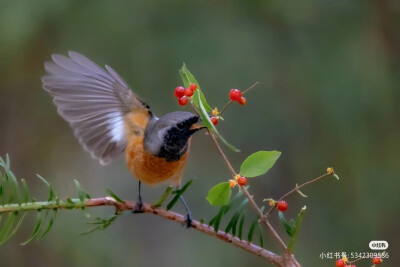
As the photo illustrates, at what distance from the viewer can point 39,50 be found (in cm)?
370

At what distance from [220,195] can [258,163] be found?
0.27 feet

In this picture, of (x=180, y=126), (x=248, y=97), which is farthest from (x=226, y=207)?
(x=248, y=97)

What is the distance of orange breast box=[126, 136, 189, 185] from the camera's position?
72.0 inches

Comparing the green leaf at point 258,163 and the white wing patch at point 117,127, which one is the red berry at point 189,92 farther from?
the white wing patch at point 117,127

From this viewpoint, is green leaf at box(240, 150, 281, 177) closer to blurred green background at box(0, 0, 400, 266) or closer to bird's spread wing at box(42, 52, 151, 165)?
bird's spread wing at box(42, 52, 151, 165)

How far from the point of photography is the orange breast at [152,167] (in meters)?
1.83

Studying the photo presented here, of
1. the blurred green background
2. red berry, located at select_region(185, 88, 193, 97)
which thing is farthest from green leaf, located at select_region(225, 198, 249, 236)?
the blurred green background

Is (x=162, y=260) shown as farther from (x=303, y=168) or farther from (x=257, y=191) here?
(x=303, y=168)

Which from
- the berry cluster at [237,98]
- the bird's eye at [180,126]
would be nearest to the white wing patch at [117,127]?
the bird's eye at [180,126]

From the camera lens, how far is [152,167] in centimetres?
183

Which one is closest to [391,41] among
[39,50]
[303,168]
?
[303,168]

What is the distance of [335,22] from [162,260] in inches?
81.0

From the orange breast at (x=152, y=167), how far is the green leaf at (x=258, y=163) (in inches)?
33.1

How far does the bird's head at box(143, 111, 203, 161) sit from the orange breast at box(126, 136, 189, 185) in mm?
17
